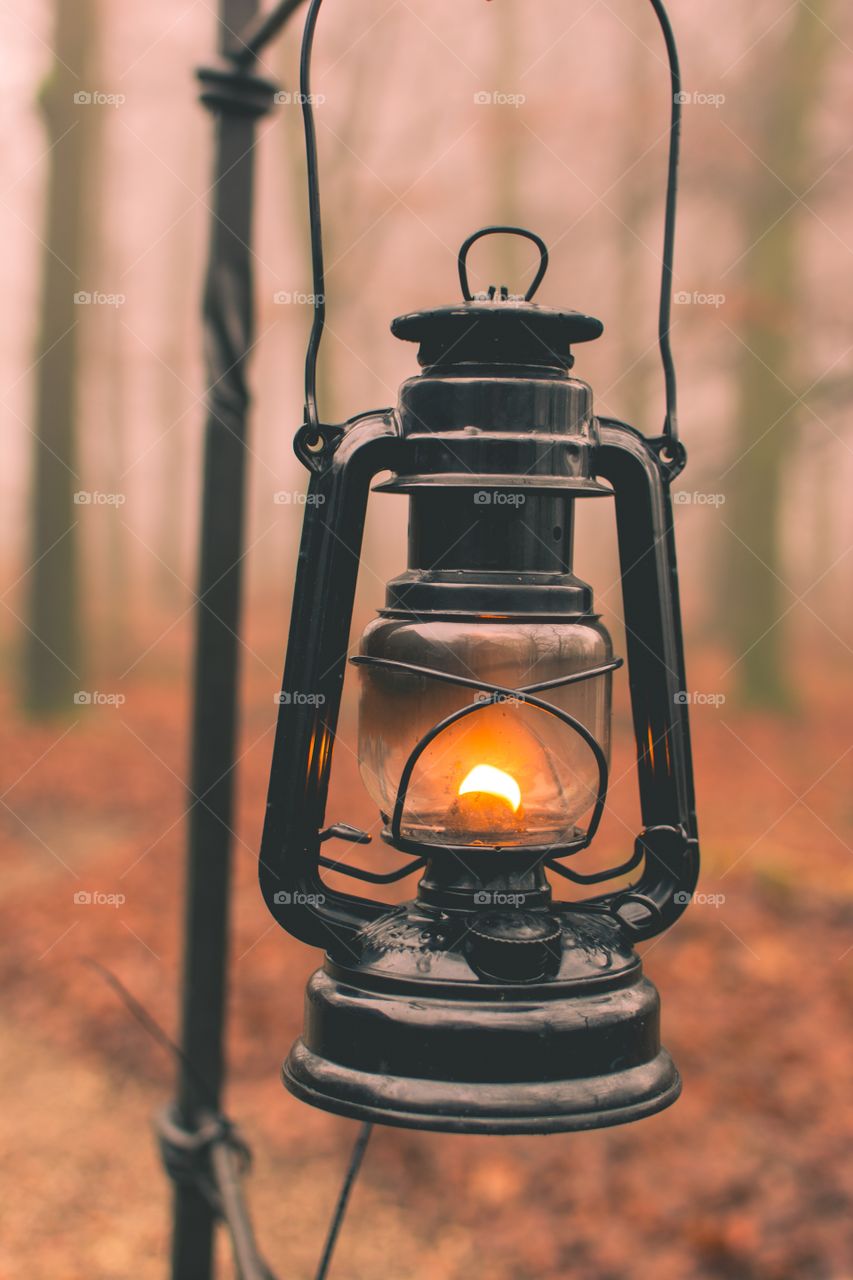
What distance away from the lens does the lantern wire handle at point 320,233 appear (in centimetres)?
150

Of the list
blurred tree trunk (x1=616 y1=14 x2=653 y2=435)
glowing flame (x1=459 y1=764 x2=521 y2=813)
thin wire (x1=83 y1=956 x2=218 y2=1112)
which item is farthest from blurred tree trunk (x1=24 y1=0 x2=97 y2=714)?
glowing flame (x1=459 y1=764 x2=521 y2=813)

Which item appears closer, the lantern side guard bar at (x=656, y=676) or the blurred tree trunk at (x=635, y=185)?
the lantern side guard bar at (x=656, y=676)

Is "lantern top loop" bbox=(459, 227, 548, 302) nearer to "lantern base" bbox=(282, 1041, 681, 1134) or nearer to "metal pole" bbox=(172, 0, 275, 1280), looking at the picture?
"lantern base" bbox=(282, 1041, 681, 1134)

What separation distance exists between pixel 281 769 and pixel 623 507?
558mm

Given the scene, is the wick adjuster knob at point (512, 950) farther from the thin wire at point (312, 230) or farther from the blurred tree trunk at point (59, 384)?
the blurred tree trunk at point (59, 384)

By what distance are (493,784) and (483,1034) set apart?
0.29 m

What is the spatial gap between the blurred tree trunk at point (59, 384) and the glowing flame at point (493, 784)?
416 inches

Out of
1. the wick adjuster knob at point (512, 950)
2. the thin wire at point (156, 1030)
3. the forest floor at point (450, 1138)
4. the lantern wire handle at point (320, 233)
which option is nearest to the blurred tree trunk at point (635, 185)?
the forest floor at point (450, 1138)

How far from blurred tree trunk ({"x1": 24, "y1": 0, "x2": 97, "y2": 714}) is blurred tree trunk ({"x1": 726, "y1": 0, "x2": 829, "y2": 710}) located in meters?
6.42

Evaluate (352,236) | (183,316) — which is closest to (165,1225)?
(352,236)

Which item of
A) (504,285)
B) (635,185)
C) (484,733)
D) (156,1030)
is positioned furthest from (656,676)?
(635,185)

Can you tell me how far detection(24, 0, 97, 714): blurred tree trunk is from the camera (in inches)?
448

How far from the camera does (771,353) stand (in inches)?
471

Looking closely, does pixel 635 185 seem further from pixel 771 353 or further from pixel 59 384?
pixel 59 384
